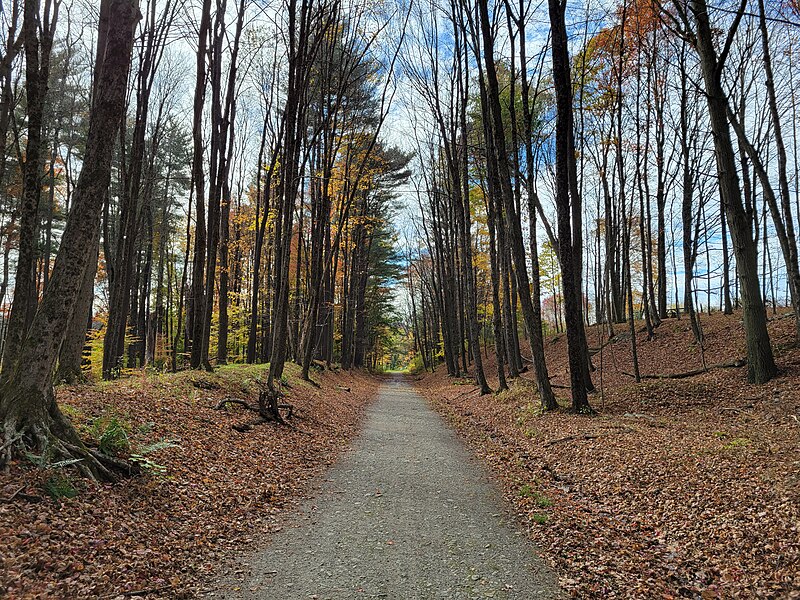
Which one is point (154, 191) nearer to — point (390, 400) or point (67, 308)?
point (390, 400)

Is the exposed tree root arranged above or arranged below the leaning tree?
below

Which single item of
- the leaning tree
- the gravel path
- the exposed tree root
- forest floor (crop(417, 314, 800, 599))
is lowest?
the gravel path

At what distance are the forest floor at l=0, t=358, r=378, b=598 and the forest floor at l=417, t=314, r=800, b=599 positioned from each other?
119 inches

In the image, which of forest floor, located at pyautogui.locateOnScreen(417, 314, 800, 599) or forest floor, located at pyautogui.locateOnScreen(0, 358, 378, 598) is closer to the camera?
forest floor, located at pyautogui.locateOnScreen(0, 358, 378, 598)

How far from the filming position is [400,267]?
113 ft

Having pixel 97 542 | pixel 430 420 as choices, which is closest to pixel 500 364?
pixel 430 420

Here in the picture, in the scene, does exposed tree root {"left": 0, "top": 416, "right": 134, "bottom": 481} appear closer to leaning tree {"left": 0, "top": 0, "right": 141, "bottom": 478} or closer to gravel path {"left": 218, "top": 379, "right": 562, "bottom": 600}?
leaning tree {"left": 0, "top": 0, "right": 141, "bottom": 478}

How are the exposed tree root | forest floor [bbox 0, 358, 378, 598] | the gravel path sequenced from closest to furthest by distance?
forest floor [bbox 0, 358, 378, 598] → the gravel path → the exposed tree root

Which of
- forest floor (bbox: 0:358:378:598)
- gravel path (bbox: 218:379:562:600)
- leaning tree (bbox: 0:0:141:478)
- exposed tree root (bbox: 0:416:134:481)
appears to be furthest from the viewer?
leaning tree (bbox: 0:0:141:478)

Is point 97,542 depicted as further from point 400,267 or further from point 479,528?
point 400,267

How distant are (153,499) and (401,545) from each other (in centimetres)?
248

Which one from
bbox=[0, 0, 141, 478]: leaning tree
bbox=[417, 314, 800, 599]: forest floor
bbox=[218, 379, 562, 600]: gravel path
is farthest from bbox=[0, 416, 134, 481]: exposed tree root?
bbox=[417, 314, 800, 599]: forest floor

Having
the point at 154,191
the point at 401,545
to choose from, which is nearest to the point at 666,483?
the point at 401,545

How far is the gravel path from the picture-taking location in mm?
3416
